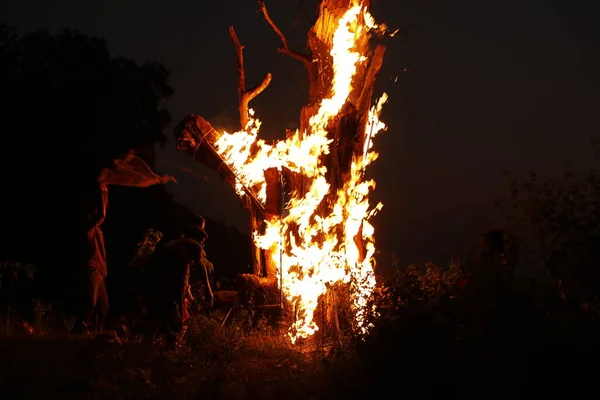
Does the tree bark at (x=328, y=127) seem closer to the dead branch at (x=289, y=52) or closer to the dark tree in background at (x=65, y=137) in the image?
the dead branch at (x=289, y=52)

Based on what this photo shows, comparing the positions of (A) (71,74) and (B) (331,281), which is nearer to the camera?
(B) (331,281)

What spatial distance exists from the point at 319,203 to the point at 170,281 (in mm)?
2658

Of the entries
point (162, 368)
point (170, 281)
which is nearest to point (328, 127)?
point (170, 281)

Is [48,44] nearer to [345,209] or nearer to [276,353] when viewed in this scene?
[345,209]

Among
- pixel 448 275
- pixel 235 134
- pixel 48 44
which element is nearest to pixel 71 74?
pixel 48 44

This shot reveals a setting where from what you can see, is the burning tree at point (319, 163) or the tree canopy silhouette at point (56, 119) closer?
the burning tree at point (319, 163)

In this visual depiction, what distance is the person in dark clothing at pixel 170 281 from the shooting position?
337 inches

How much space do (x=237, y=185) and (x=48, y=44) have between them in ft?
30.3

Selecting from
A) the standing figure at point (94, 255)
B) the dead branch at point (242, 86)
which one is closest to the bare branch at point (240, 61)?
the dead branch at point (242, 86)

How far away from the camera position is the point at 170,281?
8609 mm

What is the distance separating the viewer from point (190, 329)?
8641 mm

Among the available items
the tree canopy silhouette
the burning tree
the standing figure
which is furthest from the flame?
the tree canopy silhouette

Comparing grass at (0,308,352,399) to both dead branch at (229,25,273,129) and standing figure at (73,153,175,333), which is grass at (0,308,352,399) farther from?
dead branch at (229,25,273,129)

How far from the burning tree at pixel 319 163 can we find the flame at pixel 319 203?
0.02 meters
